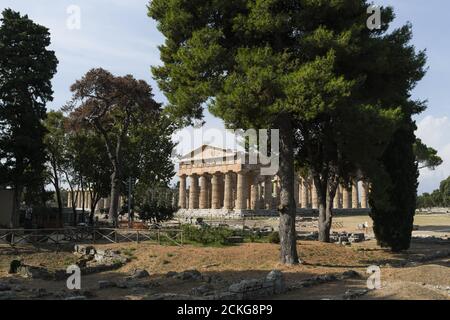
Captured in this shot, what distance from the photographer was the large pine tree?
1283 inches

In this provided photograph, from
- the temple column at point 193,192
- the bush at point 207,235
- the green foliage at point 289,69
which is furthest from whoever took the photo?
the temple column at point 193,192

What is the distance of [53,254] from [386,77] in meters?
20.9

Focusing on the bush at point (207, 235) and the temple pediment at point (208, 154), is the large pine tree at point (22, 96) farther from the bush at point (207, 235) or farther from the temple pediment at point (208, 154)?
the temple pediment at point (208, 154)

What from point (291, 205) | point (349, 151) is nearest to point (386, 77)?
point (349, 151)

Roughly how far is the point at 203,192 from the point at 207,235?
68.1 m

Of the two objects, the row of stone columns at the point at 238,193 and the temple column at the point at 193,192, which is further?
the temple column at the point at 193,192

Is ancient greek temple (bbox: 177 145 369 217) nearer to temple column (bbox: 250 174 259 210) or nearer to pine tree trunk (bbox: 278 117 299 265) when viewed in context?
temple column (bbox: 250 174 259 210)

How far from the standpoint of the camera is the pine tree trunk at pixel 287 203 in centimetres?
2111

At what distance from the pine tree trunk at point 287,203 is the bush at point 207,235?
23.1 ft

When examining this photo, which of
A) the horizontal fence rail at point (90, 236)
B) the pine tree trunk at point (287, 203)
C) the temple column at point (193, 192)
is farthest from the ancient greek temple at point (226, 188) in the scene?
the pine tree trunk at point (287, 203)

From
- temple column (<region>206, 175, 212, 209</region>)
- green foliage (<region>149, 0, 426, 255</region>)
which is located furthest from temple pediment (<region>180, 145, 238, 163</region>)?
green foliage (<region>149, 0, 426, 255</region>)

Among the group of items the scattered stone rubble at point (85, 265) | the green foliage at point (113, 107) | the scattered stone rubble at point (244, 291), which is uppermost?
the green foliage at point (113, 107)

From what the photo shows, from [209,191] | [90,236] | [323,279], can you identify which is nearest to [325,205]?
[323,279]

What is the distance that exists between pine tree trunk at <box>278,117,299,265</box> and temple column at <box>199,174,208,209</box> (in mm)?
73944
